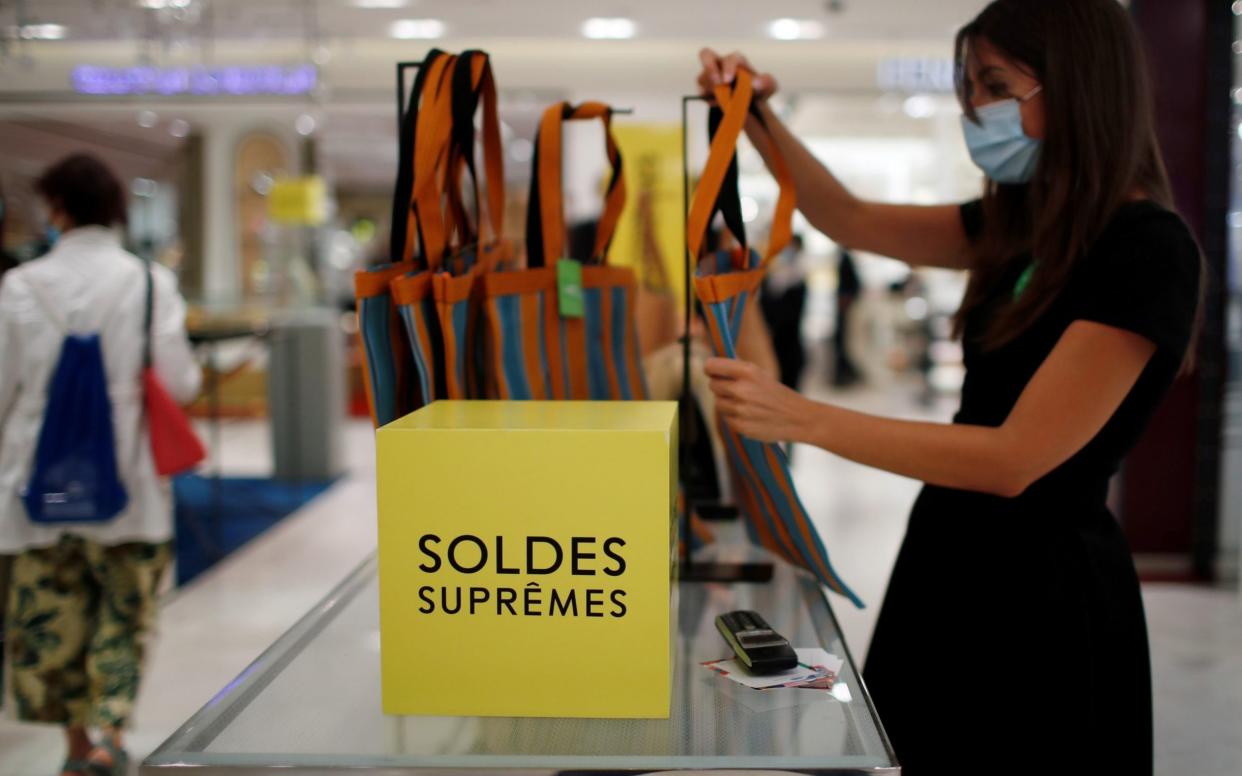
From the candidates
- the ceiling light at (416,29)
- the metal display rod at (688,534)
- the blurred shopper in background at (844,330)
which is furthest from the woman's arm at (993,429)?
the blurred shopper in background at (844,330)

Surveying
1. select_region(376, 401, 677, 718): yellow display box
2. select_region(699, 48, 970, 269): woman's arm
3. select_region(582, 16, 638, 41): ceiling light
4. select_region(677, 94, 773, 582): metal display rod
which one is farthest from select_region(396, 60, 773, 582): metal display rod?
select_region(582, 16, 638, 41): ceiling light

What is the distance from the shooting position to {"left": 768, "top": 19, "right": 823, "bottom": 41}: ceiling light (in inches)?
302

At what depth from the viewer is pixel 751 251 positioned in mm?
1227

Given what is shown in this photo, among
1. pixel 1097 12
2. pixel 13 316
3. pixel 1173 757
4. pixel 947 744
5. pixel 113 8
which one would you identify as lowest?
pixel 1173 757

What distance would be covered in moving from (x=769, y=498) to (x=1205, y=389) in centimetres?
400

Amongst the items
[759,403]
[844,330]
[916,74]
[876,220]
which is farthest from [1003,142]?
[844,330]

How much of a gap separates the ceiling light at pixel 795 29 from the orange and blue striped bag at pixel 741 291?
A: 6.78 m

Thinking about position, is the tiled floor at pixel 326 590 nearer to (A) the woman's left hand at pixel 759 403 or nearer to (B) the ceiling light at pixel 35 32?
(A) the woman's left hand at pixel 759 403

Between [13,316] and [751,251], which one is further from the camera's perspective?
[13,316]

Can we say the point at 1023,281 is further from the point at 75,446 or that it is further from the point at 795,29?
the point at 795,29

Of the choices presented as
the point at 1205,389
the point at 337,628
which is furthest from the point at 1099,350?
the point at 1205,389

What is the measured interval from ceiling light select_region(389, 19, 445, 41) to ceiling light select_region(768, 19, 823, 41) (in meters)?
2.38

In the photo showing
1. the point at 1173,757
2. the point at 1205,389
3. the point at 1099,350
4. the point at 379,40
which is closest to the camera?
the point at 1099,350

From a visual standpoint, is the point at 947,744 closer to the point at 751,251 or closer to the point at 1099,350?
the point at 1099,350
